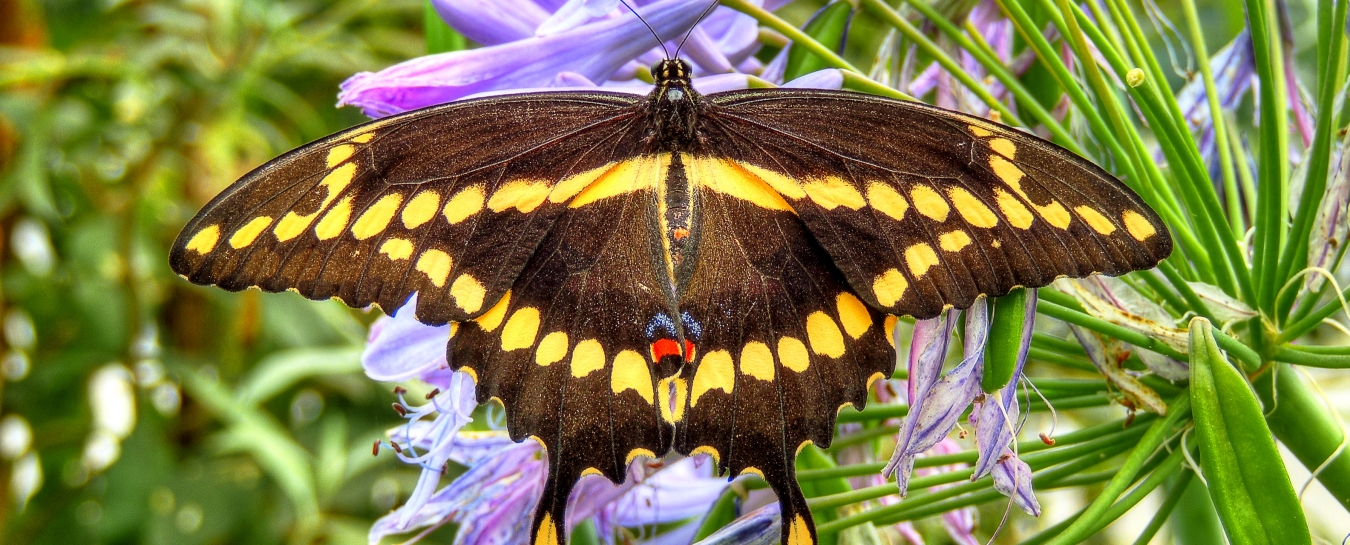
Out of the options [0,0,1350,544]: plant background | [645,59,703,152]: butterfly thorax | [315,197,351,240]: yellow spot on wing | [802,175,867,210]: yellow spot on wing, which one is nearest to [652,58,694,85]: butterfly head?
[645,59,703,152]: butterfly thorax

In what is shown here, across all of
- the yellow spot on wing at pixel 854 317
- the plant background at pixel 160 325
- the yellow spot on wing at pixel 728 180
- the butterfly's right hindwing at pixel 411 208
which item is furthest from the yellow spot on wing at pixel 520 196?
the plant background at pixel 160 325

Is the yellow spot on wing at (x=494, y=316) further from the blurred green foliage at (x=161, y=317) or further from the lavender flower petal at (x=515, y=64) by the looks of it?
the blurred green foliage at (x=161, y=317)

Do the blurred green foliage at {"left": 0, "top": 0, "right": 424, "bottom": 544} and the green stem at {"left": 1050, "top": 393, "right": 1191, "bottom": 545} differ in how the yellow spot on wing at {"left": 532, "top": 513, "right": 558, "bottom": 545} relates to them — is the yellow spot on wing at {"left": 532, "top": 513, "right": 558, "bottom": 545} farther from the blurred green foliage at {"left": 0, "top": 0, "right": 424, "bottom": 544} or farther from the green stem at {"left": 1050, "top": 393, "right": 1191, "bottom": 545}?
the blurred green foliage at {"left": 0, "top": 0, "right": 424, "bottom": 544}

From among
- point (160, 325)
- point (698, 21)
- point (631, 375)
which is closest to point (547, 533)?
point (631, 375)

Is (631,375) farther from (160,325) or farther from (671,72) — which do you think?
(160,325)

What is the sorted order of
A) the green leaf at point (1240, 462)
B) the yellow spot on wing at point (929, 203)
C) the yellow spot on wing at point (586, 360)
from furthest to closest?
the yellow spot on wing at point (586, 360)
the yellow spot on wing at point (929, 203)
the green leaf at point (1240, 462)
